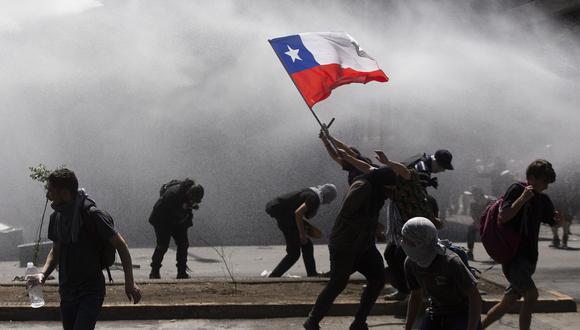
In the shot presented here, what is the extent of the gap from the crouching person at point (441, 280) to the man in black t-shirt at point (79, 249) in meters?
1.54

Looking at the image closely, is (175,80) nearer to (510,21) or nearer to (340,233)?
(510,21)

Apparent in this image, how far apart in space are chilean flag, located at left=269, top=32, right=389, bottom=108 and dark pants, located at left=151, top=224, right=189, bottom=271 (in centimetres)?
373

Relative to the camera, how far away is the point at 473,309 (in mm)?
4398

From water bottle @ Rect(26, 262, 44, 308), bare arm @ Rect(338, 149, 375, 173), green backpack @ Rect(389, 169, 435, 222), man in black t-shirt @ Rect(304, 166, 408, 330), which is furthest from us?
green backpack @ Rect(389, 169, 435, 222)

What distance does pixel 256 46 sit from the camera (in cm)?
1656

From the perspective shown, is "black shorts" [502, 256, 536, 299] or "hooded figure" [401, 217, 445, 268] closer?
"hooded figure" [401, 217, 445, 268]

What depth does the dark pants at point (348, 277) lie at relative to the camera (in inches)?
247

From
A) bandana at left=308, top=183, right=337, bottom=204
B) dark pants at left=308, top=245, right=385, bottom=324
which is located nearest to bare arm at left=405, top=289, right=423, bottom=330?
dark pants at left=308, top=245, right=385, bottom=324

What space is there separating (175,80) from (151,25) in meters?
1.31

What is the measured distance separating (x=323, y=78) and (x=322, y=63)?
0.12 meters

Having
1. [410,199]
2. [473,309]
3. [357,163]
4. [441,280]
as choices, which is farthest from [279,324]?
[473,309]

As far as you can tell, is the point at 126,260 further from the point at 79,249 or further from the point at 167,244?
the point at 167,244

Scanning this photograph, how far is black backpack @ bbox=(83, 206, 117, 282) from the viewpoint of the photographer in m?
4.66

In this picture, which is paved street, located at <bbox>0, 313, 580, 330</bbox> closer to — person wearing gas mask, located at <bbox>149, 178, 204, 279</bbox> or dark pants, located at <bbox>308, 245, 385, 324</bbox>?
dark pants, located at <bbox>308, 245, 385, 324</bbox>
